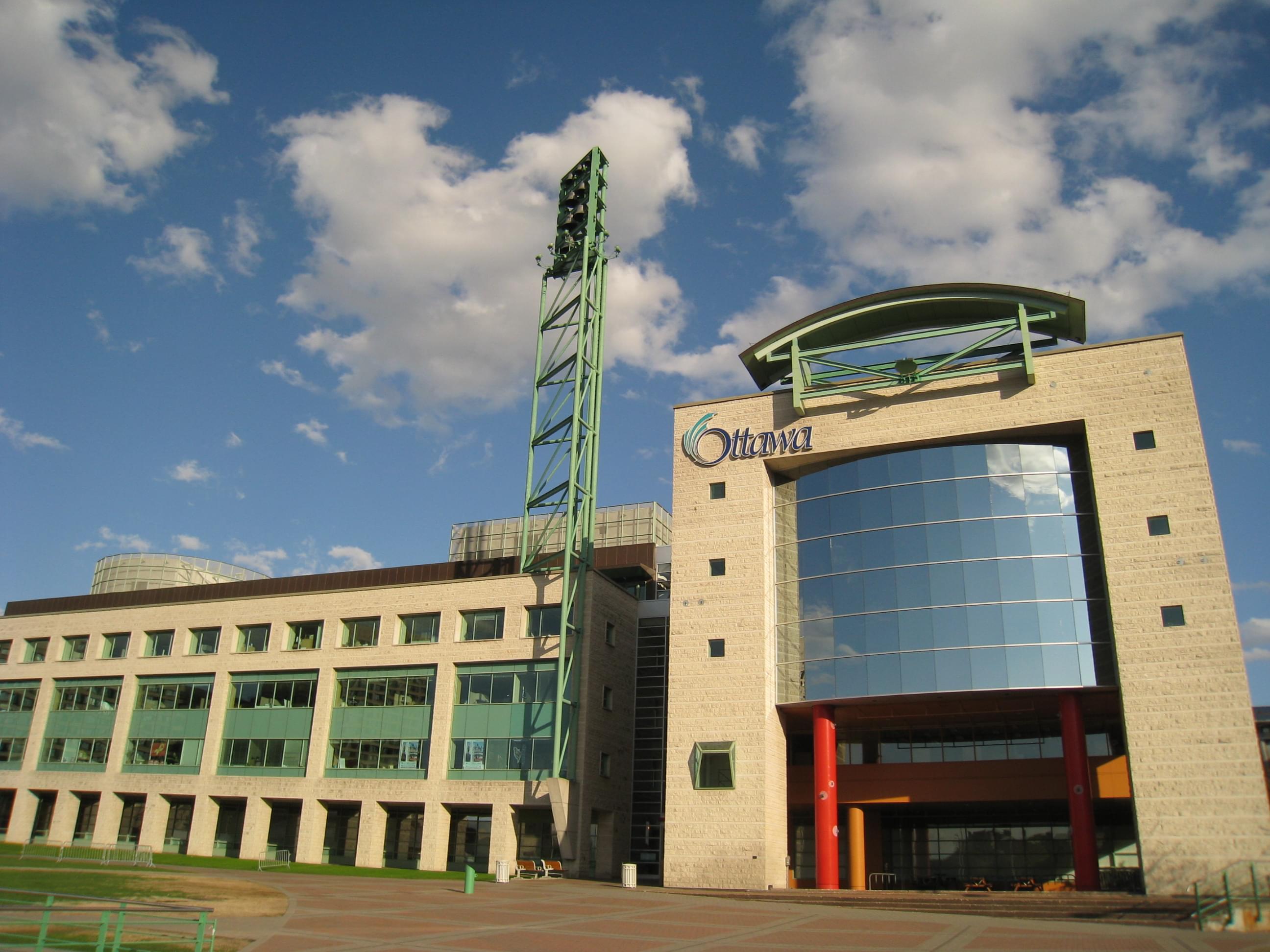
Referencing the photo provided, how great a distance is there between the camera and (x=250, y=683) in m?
58.2

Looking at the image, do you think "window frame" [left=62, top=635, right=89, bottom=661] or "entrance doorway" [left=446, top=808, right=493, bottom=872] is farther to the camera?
"window frame" [left=62, top=635, right=89, bottom=661]

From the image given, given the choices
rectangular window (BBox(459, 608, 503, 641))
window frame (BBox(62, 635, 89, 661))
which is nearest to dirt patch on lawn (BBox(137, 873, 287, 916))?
rectangular window (BBox(459, 608, 503, 641))

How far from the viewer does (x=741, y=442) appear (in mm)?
46500

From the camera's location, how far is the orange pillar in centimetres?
4572

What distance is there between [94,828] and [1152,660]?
2249 inches

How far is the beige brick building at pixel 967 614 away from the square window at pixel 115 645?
39.1 m

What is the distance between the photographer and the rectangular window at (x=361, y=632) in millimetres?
55781

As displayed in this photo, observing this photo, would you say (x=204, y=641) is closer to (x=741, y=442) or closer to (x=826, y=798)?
(x=741, y=442)

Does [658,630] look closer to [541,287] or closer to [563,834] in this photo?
[563,834]

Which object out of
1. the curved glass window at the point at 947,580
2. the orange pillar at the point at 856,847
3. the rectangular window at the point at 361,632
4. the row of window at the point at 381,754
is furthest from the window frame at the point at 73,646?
the orange pillar at the point at 856,847

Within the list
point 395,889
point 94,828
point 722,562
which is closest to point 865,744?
point 722,562

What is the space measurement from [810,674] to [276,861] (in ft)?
100

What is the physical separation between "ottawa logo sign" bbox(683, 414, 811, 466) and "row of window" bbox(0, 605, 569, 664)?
11269 mm

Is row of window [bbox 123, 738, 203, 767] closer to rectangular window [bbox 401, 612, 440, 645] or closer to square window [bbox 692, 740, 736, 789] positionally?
rectangular window [bbox 401, 612, 440, 645]
